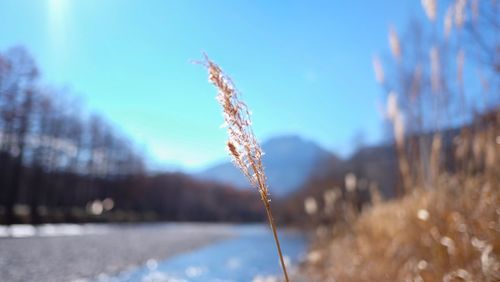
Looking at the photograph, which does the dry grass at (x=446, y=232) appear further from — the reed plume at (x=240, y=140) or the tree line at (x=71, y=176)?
the tree line at (x=71, y=176)

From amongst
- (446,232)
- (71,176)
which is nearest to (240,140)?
(446,232)

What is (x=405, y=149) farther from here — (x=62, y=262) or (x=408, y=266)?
(x=62, y=262)

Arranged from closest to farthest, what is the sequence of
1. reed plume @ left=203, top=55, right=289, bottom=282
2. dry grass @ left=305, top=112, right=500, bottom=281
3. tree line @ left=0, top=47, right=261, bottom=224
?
reed plume @ left=203, top=55, right=289, bottom=282 < dry grass @ left=305, top=112, right=500, bottom=281 < tree line @ left=0, top=47, right=261, bottom=224

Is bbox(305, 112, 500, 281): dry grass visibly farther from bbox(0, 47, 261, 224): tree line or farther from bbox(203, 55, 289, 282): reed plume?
bbox(0, 47, 261, 224): tree line

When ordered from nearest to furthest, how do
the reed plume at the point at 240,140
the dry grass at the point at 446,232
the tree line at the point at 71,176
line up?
the reed plume at the point at 240,140
the dry grass at the point at 446,232
the tree line at the point at 71,176

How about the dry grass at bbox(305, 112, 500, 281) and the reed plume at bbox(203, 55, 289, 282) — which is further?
the dry grass at bbox(305, 112, 500, 281)

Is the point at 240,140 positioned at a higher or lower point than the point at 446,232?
higher

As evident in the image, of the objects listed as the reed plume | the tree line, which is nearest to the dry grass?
the reed plume

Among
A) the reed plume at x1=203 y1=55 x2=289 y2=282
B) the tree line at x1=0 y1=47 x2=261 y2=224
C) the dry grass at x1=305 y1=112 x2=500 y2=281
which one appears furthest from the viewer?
the tree line at x1=0 y1=47 x2=261 y2=224

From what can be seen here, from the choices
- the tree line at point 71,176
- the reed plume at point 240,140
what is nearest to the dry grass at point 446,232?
the reed plume at point 240,140

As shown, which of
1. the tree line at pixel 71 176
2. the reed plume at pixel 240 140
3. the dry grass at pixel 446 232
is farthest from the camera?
the tree line at pixel 71 176

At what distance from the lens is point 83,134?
29500 mm

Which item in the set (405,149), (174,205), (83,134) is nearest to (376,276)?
(405,149)

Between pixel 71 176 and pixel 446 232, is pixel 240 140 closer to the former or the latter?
pixel 446 232
